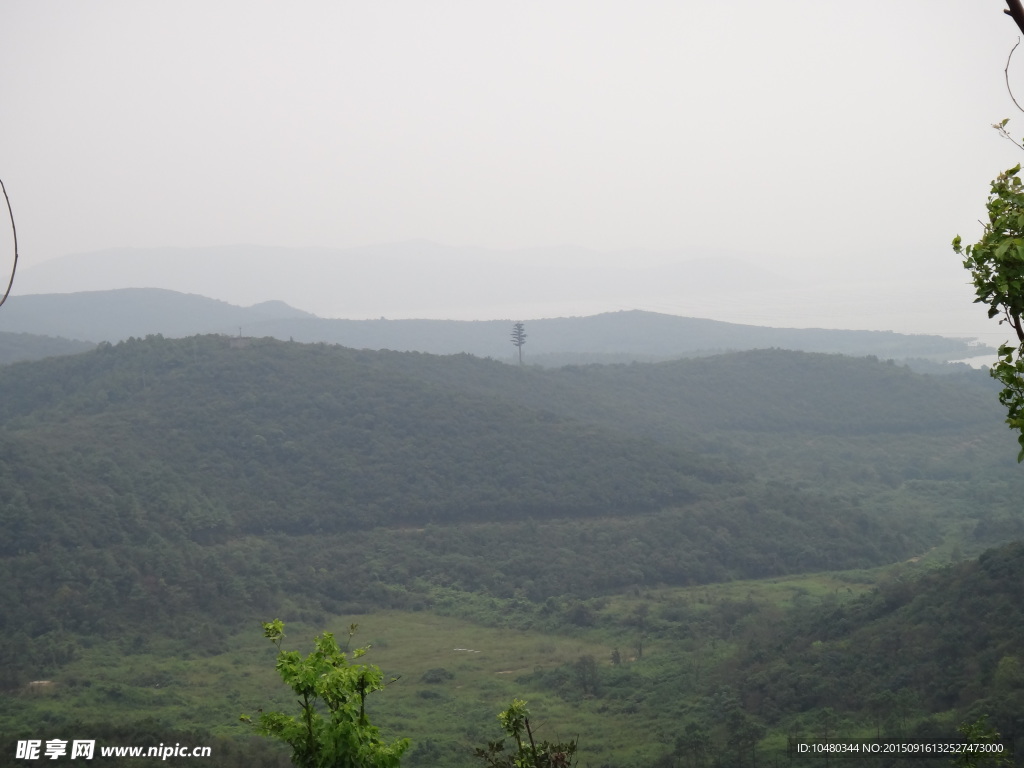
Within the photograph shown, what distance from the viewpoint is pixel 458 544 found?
48.0 m

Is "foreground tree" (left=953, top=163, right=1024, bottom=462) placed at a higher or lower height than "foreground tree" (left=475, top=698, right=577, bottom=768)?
higher

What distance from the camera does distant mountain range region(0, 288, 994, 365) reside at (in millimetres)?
157125

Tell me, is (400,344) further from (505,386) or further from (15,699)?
(15,699)

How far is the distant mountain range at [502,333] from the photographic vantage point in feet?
516

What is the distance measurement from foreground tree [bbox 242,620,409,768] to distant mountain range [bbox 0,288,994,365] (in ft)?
446

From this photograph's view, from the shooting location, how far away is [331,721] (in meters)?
7.36

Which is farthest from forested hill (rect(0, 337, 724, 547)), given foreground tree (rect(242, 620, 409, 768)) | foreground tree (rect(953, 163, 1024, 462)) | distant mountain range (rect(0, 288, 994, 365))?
distant mountain range (rect(0, 288, 994, 365))

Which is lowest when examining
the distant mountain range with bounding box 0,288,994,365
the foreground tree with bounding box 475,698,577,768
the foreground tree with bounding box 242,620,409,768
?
the foreground tree with bounding box 475,698,577,768

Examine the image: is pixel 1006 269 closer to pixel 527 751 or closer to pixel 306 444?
pixel 527 751

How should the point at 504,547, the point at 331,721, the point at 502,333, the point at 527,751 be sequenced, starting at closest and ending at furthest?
1. the point at 331,721
2. the point at 527,751
3. the point at 504,547
4. the point at 502,333

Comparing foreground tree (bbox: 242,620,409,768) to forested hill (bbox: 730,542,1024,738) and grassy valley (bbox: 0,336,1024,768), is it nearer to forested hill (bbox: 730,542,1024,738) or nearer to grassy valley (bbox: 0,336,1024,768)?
grassy valley (bbox: 0,336,1024,768)

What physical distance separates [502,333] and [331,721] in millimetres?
173209

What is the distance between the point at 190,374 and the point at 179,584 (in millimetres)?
24587

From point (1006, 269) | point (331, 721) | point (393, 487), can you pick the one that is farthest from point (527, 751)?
point (393, 487)
